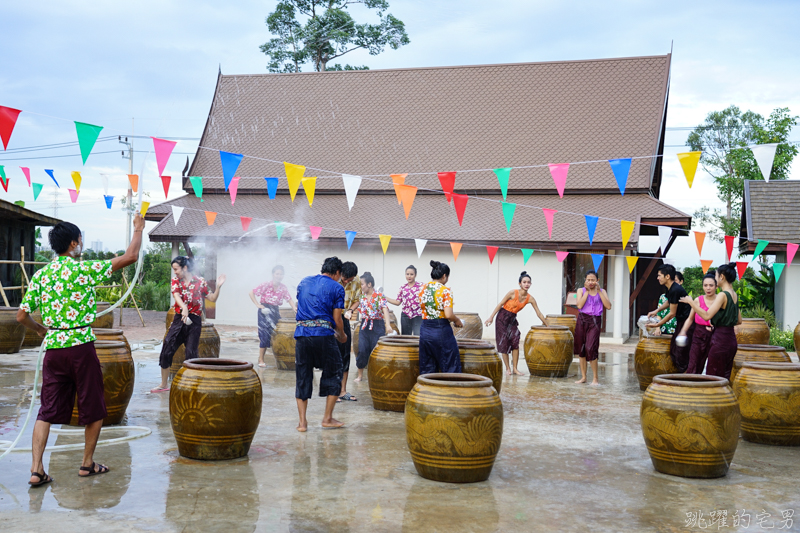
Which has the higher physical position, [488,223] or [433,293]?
[488,223]

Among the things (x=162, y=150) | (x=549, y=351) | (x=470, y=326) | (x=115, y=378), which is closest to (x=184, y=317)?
(x=115, y=378)

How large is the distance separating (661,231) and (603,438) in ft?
28.3

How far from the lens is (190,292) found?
9.55 meters

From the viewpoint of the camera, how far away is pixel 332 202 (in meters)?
22.0

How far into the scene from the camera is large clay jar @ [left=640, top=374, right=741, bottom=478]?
604 cm

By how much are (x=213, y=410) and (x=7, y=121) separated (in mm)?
5314

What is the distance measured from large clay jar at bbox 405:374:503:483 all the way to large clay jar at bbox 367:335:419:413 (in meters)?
2.69

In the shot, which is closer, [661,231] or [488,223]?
[661,231]

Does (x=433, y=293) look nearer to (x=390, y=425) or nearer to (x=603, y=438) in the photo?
(x=390, y=425)

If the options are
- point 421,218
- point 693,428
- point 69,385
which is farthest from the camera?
point 421,218

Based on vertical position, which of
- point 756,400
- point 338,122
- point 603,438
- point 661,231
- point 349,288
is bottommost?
point 603,438

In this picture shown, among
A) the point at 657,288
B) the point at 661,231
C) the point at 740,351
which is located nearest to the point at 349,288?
the point at 740,351

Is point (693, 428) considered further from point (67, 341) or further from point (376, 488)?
point (67, 341)

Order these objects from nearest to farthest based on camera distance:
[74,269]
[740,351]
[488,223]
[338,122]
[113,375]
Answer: [74,269] → [113,375] → [740,351] → [488,223] → [338,122]
